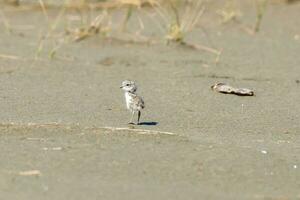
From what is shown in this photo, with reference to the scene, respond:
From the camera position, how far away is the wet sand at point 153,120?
193 inches

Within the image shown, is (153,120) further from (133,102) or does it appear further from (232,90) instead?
(232,90)

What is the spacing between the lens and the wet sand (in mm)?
4906

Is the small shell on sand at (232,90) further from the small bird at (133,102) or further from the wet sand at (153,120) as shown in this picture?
the small bird at (133,102)

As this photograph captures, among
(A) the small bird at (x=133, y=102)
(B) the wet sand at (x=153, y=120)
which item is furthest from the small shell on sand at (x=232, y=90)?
(A) the small bird at (x=133, y=102)

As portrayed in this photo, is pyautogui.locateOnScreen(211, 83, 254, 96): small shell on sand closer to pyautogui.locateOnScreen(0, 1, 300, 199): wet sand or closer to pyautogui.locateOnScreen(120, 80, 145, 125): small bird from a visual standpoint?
pyautogui.locateOnScreen(0, 1, 300, 199): wet sand

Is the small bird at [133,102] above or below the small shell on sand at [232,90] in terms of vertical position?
below

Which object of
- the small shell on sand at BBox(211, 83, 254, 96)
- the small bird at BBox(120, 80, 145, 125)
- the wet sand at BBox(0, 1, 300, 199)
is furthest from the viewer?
the small shell on sand at BBox(211, 83, 254, 96)

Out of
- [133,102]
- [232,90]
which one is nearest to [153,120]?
[133,102]

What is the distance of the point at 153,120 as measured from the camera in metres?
6.42

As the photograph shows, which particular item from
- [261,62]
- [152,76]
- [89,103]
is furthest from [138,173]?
[261,62]

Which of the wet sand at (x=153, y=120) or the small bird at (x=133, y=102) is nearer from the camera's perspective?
the wet sand at (x=153, y=120)

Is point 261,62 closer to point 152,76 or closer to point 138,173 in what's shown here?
point 152,76

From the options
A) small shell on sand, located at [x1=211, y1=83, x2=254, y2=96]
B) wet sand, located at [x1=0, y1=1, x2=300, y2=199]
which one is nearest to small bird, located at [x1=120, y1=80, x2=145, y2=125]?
wet sand, located at [x1=0, y1=1, x2=300, y2=199]

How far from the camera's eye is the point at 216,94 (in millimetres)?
7230
